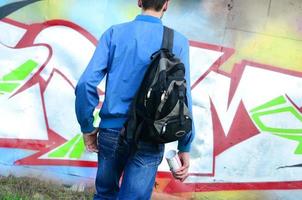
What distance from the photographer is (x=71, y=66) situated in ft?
17.7

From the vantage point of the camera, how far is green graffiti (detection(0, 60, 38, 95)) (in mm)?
5484

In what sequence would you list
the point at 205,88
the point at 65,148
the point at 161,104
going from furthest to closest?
1. the point at 65,148
2. the point at 205,88
3. the point at 161,104

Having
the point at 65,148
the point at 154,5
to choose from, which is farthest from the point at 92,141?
the point at 65,148

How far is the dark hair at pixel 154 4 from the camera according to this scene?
10.5 ft

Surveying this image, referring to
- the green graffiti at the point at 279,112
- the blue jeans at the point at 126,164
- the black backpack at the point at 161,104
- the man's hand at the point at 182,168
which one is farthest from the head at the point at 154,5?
the green graffiti at the point at 279,112

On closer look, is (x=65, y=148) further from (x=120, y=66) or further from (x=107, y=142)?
(x=120, y=66)

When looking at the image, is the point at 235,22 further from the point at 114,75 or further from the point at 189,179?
the point at 114,75

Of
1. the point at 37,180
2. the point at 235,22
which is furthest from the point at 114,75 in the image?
the point at 37,180

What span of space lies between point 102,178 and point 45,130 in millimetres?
2295

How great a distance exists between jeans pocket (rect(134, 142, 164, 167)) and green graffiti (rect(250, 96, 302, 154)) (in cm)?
216

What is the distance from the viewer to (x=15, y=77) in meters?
5.53

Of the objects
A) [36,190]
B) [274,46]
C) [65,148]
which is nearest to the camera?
[274,46]

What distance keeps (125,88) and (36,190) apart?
2.54 m

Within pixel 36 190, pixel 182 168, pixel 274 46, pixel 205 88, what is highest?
pixel 274 46
